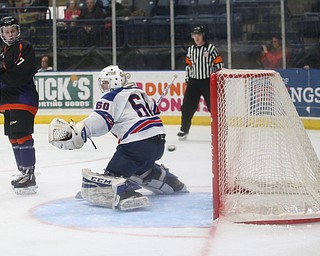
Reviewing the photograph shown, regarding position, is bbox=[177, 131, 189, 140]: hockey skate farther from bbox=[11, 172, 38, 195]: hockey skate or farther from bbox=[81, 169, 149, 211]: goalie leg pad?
bbox=[81, 169, 149, 211]: goalie leg pad

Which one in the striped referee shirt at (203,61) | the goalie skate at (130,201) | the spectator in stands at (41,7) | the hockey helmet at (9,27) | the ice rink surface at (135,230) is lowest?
the ice rink surface at (135,230)

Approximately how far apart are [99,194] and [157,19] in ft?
19.8

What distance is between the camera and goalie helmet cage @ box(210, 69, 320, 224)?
3697 millimetres

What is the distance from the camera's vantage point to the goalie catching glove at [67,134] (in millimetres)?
4016

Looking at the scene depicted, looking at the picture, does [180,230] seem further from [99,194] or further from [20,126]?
[20,126]

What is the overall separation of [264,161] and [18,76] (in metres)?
1.50

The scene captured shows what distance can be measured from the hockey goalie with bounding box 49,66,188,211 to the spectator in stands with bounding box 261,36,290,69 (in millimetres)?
5090

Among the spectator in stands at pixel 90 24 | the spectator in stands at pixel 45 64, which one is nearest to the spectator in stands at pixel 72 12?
the spectator in stands at pixel 90 24

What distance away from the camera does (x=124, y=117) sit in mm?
4129

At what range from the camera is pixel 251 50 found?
9.43m

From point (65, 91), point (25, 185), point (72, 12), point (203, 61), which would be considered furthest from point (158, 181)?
point (72, 12)

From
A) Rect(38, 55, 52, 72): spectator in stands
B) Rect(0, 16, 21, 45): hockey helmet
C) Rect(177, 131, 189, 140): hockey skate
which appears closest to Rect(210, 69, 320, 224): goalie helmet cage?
Rect(0, 16, 21, 45): hockey helmet

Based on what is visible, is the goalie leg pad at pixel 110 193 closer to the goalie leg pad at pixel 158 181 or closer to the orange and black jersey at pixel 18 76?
the goalie leg pad at pixel 158 181

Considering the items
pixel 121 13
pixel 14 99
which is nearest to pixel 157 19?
pixel 121 13
